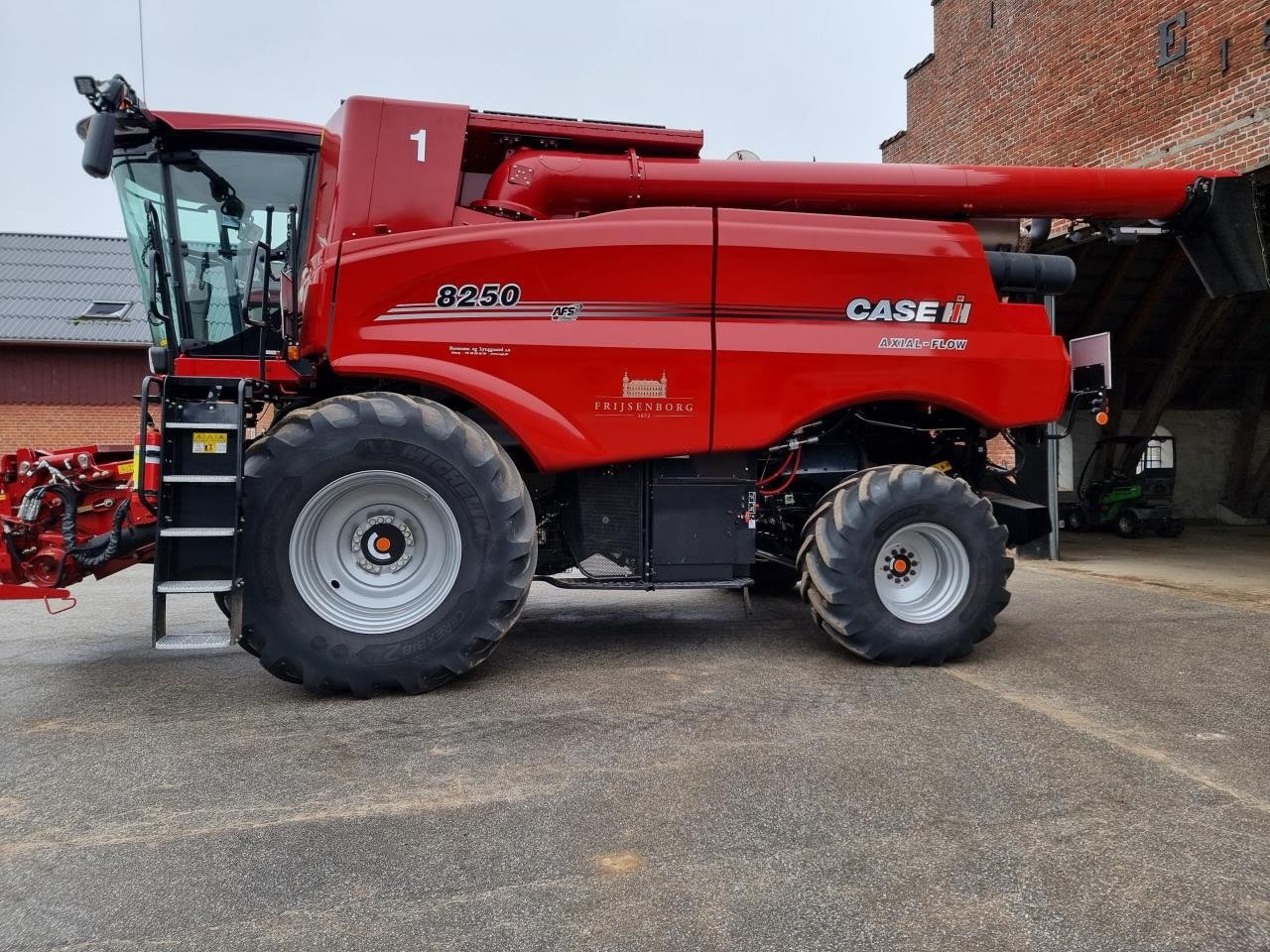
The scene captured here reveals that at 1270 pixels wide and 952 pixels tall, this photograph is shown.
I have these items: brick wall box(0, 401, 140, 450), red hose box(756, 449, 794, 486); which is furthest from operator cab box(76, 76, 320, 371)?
brick wall box(0, 401, 140, 450)

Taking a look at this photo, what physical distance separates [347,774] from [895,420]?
12.3ft

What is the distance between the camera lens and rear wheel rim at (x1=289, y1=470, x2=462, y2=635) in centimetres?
394

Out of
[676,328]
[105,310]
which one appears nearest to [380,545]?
[676,328]

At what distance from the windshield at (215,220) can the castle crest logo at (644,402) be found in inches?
76.3

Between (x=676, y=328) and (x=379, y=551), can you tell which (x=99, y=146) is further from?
(x=676, y=328)

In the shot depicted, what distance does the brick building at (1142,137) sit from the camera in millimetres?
8805

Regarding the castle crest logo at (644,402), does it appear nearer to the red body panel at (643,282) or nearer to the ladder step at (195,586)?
the red body panel at (643,282)

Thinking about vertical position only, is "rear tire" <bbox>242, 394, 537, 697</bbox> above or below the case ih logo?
below

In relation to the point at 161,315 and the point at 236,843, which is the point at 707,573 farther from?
the point at 161,315

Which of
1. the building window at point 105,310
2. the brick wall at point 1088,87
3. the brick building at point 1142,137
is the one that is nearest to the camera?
the brick wall at point 1088,87

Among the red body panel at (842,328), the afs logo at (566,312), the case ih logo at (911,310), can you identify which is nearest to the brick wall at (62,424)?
the afs logo at (566,312)

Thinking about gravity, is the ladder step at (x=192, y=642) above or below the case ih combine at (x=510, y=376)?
below

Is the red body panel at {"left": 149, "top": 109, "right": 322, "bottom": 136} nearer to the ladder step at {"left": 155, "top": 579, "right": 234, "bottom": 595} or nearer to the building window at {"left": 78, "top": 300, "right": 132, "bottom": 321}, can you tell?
the ladder step at {"left": 155, "top": 579, "right": 234, "bottom": 595}

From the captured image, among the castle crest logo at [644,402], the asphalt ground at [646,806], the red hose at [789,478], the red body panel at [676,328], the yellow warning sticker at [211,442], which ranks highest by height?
the red body panel at [676,328]
